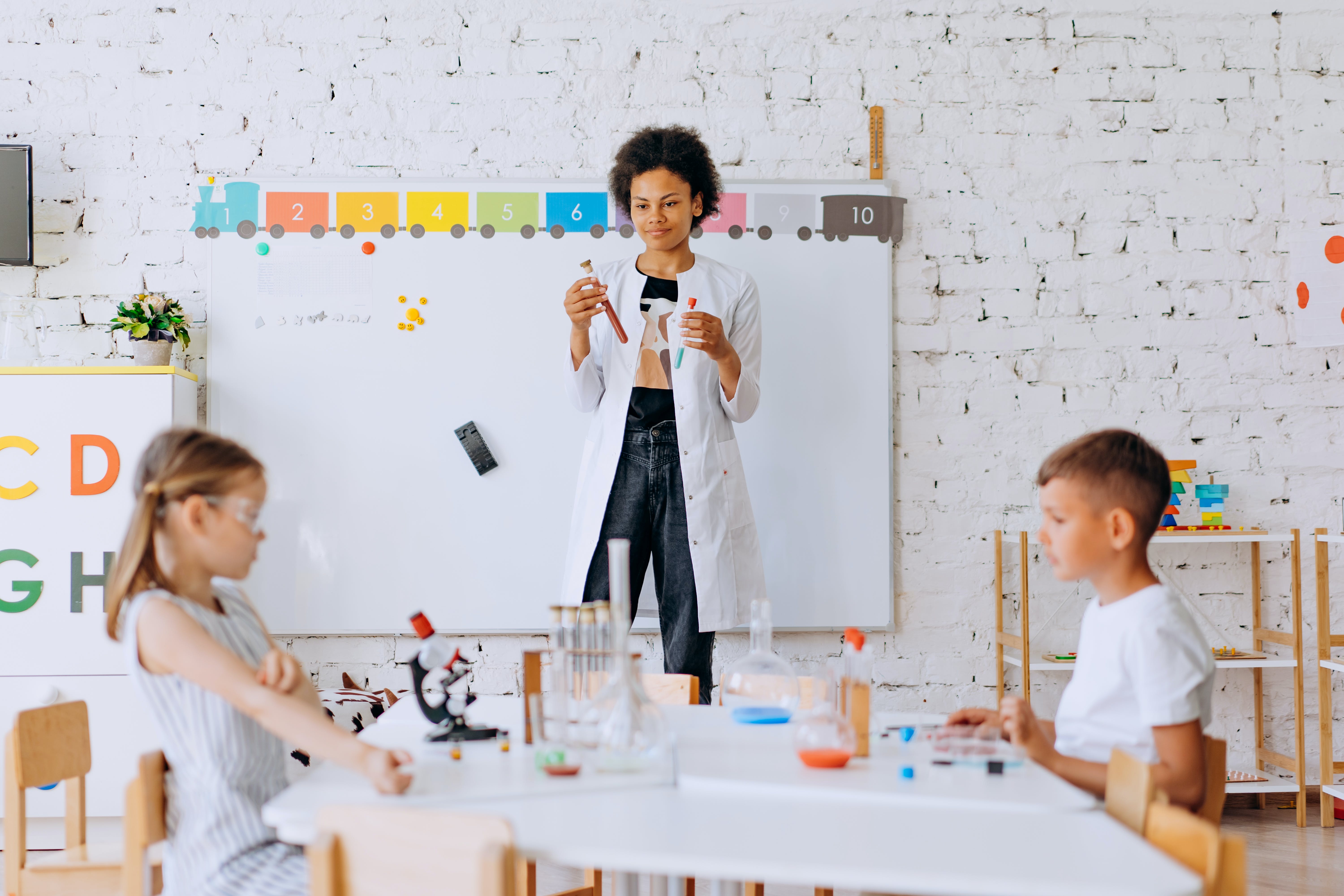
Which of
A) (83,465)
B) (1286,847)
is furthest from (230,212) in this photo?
(1286,847)

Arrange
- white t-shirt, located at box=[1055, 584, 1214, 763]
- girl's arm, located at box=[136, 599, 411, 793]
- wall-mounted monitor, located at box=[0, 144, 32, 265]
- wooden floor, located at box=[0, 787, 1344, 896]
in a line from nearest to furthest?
1. girl's arm, located at box=[136, 599, 411, 793]
2. white t-shirt, located at box=[1055, 584, 1214, 763]
3. wooden floor, located at box=[0, 787, 1344, 896]
4. wall-mounted monitor, located at box=[0, 144, 32, 265]

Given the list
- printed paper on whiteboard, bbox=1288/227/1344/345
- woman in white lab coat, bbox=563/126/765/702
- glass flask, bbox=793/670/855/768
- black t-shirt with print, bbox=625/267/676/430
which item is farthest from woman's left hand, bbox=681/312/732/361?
printed paper on whiteboard, bbox=1288/227/1344/345

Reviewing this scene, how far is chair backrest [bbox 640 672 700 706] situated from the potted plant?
1.71m

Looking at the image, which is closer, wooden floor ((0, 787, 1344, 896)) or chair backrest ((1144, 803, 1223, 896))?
chair backrest ((1144, 803, 1223, 896))

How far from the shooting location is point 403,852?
0.94 metres

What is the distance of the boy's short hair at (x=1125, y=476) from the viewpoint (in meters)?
1.44

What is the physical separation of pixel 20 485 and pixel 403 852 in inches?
90.6

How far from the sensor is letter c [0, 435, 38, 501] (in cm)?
269

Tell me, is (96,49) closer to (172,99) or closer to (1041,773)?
(172,99)

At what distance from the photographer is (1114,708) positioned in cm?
138

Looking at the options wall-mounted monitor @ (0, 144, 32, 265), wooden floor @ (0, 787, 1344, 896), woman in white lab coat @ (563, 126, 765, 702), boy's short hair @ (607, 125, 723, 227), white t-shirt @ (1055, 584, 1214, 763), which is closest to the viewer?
white t-shirt @ (1055, 584, 1214, 763)

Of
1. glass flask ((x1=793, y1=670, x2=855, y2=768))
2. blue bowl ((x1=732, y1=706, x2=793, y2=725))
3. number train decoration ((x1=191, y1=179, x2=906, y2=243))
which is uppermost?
number train decoration ((x1=191, y1=179, x2=906, y2=243))

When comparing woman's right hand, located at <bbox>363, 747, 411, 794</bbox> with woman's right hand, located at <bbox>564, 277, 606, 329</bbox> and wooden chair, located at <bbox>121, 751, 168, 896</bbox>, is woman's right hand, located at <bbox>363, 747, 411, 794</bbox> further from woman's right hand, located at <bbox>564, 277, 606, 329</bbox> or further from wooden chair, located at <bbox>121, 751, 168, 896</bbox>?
woman's right hand, located at <bbox>564, 277, 606, 329</bbox>

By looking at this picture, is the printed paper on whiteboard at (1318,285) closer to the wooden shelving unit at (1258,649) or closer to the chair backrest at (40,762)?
the wooden shelving unit at (1258,649)
